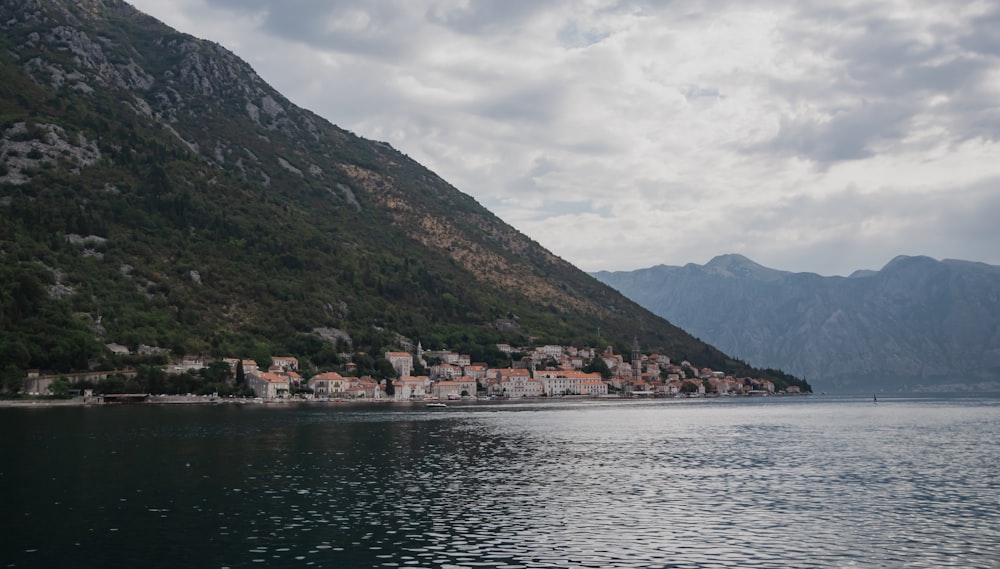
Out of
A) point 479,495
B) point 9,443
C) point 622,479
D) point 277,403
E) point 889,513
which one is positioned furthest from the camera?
point 277,403

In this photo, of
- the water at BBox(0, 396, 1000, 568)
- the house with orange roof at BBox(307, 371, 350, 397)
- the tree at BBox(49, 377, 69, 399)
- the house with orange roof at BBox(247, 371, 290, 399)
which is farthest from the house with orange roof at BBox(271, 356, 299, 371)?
the water at BBox(0, 396, 1000, 568)

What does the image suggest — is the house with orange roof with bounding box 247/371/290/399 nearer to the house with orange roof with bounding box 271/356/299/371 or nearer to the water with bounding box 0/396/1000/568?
the house with orange roof with bounding box 271/356/299/371

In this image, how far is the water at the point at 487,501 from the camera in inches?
1248

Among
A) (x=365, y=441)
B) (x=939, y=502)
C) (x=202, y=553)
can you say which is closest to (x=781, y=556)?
(x=939, y=502)

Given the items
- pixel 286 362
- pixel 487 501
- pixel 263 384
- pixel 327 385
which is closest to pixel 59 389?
pixel 263 384

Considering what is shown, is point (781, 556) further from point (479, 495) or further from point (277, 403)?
point (277, 403)

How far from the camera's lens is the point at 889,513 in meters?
40.5

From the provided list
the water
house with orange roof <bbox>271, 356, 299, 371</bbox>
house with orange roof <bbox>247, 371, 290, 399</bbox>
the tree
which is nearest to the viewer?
the water

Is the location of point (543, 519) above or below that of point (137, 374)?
below

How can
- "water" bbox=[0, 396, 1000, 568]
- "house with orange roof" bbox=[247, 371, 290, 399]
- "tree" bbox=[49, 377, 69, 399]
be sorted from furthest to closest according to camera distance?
"house with orange roof" bbox=[247, 371, 290, 399], "tree" bbox=[49, 377, 69, 399], "water" bbox=[0, 396, 1000, 568]

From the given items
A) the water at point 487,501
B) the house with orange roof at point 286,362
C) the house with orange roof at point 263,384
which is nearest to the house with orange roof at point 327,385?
the house with orange roof at point 286,362

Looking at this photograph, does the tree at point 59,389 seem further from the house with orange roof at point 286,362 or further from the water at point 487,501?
the water at point 487,501

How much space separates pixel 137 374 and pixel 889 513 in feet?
473

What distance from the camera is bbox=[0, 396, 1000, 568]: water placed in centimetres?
3170
